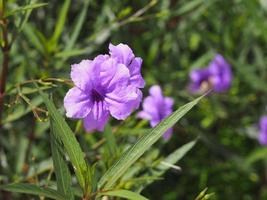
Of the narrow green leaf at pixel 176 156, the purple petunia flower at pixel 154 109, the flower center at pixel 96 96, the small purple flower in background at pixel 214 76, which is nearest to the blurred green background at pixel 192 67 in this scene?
the small purple flower in background at pixel 214 76

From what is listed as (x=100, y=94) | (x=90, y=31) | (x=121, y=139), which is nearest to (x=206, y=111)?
(x=90, y=31)

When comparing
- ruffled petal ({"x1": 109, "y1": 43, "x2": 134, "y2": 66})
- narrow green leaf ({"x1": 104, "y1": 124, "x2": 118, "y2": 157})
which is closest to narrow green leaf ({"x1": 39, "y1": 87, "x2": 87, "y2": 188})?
ruffled petal ({"x1": 109, "y1": 43, "x2": 134, "y2": 66})

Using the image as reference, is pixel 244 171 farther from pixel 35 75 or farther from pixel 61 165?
pixel 61 165

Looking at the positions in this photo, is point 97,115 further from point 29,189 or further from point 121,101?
point 29,189

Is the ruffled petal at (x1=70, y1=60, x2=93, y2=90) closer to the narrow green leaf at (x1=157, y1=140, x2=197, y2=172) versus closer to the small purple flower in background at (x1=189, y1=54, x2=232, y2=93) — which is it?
the narrow green leaf at (x1=157, y1=140, x2=197, y2=172)

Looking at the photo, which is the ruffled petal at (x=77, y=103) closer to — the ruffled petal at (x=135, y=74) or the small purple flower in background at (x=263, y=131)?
the ruffled petal at (x=135, y=74)

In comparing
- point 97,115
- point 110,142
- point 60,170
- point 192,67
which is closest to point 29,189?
point 60,170

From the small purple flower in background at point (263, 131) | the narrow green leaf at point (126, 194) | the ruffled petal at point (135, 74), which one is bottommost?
the small purple flower in background at point (263, 131)
